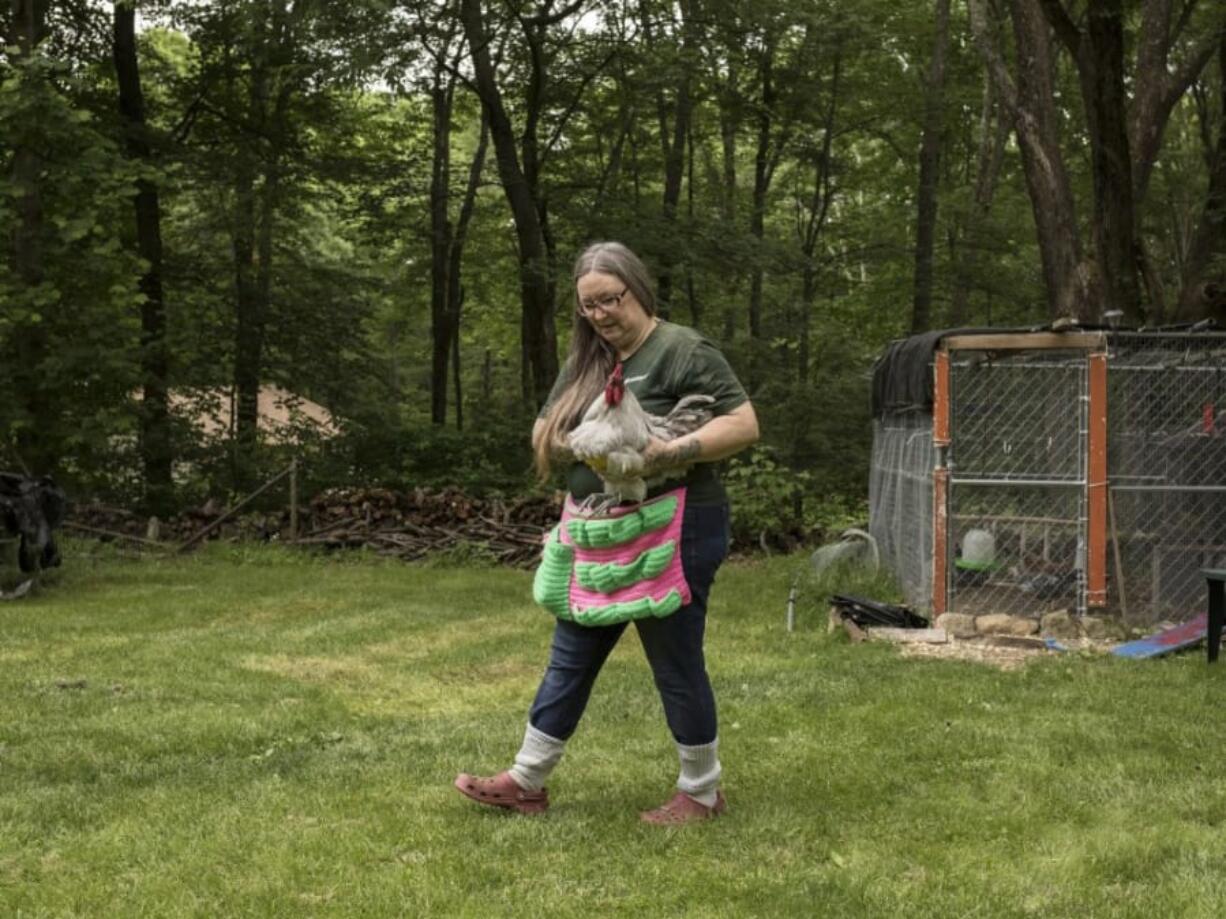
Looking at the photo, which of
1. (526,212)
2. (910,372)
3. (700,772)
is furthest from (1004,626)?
(526,212)

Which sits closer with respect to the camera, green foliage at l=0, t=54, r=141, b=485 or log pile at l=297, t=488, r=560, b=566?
green foliage at l=0, t=54, r=141, b=485

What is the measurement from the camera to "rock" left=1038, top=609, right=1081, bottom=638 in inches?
337

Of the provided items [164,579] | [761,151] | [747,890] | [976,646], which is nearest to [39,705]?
[747,890]

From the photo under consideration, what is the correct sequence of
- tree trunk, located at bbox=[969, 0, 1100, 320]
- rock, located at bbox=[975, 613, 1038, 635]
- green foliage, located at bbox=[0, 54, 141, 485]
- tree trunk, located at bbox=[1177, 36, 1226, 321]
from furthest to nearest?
green foliage, located at bbox=[0, 54, 141, 485] → tree trunk, located at bbox=[1177, 36, 1226, 321] → tree trunk, located at bbox=[969, 0, 1100, 320] → rock, located at bbox=[975, 613, 1038, 635]

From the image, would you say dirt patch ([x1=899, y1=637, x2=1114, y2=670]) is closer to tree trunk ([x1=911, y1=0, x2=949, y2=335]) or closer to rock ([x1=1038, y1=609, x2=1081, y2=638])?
rock ([x1=1038, y1=609, x2=1081, y2=638])

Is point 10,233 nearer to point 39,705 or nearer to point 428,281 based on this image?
point 39,705

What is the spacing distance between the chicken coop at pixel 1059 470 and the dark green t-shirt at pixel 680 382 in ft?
17.2

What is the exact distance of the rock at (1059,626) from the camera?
8562 millimetres

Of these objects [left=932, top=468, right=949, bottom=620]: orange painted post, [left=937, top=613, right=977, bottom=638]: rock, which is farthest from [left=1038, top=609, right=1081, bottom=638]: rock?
[left=932, top=468, right=949, bottom=620]: orange painted post

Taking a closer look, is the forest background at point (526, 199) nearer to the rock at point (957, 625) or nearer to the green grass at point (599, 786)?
the rock at point (957, 625)

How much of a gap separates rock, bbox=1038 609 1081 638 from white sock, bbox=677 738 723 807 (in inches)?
201

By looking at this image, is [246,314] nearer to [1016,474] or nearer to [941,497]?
[1016,474]

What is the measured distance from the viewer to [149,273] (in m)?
18.2

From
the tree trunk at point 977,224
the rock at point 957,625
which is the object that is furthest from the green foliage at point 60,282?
the tree trunk at point 977,224
